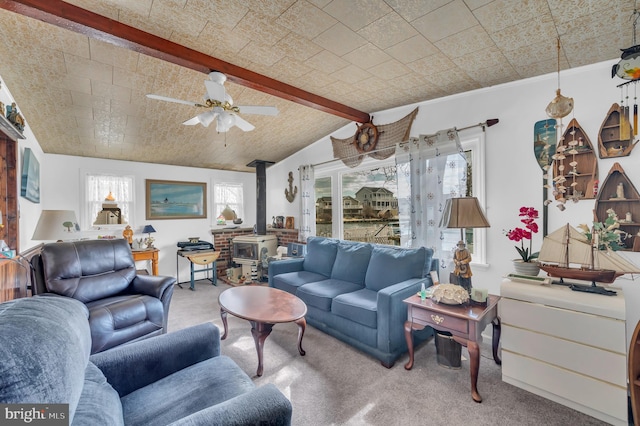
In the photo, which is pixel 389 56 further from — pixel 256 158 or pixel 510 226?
pixel 256 158

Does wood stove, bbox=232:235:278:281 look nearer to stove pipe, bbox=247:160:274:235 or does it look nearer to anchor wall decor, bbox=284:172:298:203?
stove pipe, bbox=247:160:274:235

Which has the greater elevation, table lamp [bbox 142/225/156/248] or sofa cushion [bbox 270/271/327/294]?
table lamp [bbox 142/225/156/248]

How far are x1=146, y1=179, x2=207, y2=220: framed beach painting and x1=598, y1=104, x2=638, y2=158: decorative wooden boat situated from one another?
5.41m

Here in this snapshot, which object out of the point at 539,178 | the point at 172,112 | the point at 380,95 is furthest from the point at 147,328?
the point at 539,178

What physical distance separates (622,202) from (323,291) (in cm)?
247

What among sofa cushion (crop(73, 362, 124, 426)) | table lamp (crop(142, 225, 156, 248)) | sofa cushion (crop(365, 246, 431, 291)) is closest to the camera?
sofa cushion (crop(73, 362, 124, 426))

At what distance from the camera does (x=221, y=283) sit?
16.1 ft

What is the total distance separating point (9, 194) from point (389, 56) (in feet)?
11.2

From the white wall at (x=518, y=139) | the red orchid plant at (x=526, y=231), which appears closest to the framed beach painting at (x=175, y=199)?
the white wall at (x=518, y=139)

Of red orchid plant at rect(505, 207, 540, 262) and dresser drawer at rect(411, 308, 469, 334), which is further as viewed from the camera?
red orchid plant at rect(505, 207, 540, 262)

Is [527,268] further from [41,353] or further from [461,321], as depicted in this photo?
[41,353]

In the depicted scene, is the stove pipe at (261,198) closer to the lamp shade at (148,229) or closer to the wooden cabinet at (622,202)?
the lamp shade at (148,229)

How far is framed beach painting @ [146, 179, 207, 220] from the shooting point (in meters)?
4.70

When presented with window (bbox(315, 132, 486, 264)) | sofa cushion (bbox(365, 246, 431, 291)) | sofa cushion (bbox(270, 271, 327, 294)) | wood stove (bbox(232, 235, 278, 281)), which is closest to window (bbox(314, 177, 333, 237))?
window (bbox(315, 132, 486, 264))
